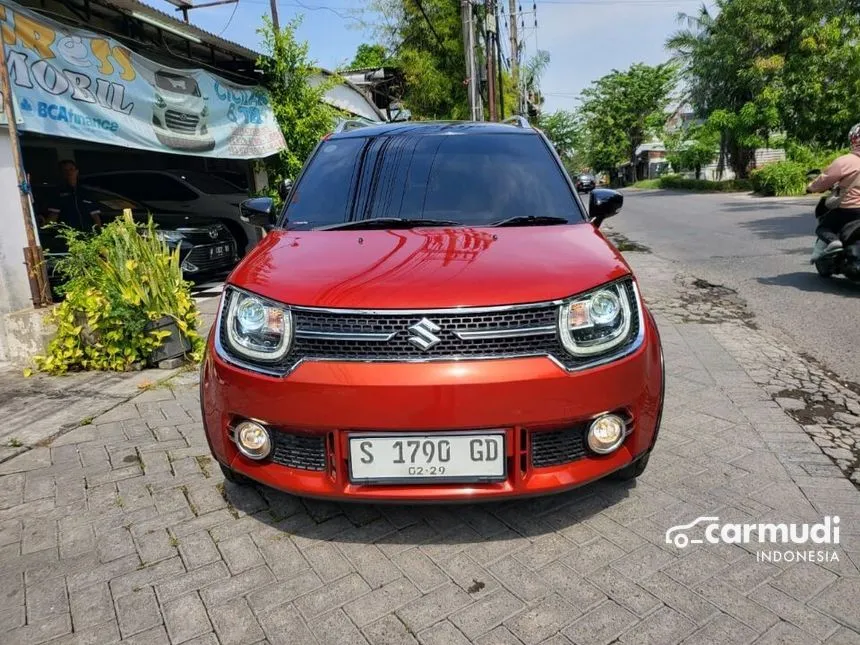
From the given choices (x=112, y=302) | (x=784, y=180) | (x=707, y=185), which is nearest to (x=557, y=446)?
(x=112, y=302)

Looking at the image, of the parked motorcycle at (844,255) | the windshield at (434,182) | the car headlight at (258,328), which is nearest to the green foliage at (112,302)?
the windshield at (434,182)

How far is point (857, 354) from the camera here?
4500mm

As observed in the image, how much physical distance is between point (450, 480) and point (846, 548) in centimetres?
152

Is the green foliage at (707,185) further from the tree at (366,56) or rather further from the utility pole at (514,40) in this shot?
the tree at (366,56)

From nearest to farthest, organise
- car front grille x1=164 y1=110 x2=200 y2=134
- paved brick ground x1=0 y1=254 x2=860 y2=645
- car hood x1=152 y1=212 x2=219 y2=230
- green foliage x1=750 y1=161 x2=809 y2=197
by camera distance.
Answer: paved brick ground x1=0 y1=254 x2=860 y2=645 < car front grille x1=164 y1=110 x2=200 y2=134 < car hood x1=152 y1=212 x2=219 y2=230 < green foliage x1=750 y1=161 x2=809 y2=197

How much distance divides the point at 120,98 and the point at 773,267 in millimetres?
8379

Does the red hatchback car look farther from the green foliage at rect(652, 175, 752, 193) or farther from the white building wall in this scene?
the green foliage at rect(652, 175, 752, 193)

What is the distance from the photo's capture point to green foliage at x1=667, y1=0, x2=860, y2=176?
2473 cm

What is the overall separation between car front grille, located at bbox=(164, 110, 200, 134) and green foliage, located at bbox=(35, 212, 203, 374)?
11.5ft

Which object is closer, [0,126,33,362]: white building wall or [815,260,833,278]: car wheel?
[0,126,33,362]: white building wall

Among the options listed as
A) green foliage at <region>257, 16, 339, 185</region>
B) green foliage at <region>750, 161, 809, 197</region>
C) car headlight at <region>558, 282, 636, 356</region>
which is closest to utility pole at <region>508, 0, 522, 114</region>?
green foliage at <region>750, 161, 809, 197</region>

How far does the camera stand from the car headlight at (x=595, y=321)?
2148 millimetres

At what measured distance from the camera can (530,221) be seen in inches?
114

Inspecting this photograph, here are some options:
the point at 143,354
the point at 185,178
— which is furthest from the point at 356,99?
the point at 143,354
